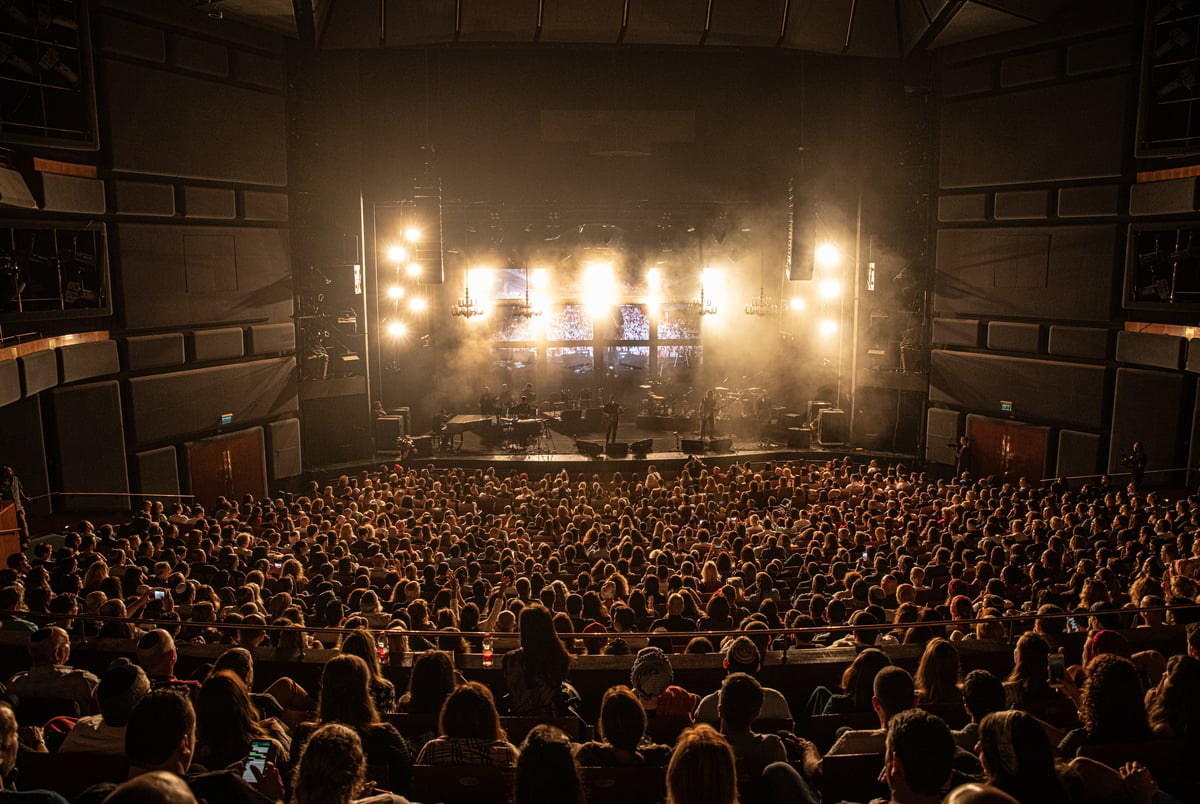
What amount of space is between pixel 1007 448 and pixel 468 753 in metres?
18.4

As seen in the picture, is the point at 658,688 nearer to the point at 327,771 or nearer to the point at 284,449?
the point at 327,771

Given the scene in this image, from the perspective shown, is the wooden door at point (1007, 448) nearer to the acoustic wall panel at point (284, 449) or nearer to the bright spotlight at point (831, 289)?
the bright spotlight at point (831, 289)

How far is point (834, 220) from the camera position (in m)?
22.9

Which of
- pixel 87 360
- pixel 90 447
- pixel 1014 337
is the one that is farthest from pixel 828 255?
pixel 90 447

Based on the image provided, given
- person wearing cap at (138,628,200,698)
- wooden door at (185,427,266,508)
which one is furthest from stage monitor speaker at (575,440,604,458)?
person wearing cap at (138,628,200,698)

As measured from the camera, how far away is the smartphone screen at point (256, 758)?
3.90 meters

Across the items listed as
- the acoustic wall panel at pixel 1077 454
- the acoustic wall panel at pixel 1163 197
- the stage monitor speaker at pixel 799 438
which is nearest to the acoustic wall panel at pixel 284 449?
the stage monitor speaker at pixel 799 438

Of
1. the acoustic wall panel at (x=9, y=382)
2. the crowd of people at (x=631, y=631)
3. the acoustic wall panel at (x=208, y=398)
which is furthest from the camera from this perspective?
the acoustic wall panel at (x=208, y=398)

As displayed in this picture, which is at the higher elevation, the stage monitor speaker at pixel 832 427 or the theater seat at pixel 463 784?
the theater seat at pixel 463 784

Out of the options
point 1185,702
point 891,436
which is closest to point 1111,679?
point 1185,702

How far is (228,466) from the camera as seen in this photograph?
17.8m

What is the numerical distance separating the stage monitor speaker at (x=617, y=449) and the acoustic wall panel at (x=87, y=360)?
10586 millimetres

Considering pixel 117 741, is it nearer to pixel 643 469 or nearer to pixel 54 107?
pixel 54 107

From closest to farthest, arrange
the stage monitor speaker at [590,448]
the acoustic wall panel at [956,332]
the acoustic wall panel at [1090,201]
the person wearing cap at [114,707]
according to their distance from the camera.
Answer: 1. the person wearing cap at [114,707]
2. the acoustic wall panel at [1090,201]
3. the acoustic wall panel at [956,332]
4. the stage monitor speaker at [590,448]
